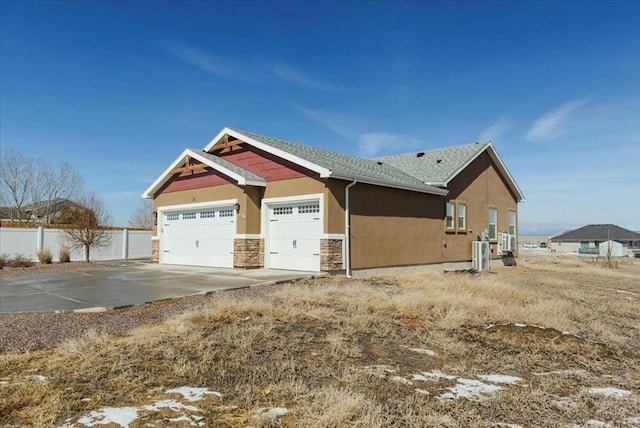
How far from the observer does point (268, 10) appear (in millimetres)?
13719

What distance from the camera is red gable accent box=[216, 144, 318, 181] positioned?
557 inches

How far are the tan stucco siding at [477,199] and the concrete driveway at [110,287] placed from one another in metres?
8.58

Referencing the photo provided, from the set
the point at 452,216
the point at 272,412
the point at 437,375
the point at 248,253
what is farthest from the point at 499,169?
the point at 272,412

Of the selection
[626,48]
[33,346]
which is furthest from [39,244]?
[626,48]

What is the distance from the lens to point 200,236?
1680 centimetres

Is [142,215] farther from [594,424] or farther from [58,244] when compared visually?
[594,424]

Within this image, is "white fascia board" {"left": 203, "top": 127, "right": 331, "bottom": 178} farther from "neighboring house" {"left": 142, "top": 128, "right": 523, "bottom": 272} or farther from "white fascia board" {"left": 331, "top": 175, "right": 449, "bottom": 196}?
"white fascia board" {"left": 331, "top": 175, "right": 449, "bottom": 196}

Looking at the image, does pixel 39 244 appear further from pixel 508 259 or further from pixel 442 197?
pixel 508 259

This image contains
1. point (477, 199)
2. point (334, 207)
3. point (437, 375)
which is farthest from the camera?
point (477, 199)

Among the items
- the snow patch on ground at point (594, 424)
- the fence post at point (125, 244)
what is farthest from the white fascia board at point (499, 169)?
the fence post at point (125, 244)

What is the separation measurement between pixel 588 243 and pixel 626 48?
60.9 metres

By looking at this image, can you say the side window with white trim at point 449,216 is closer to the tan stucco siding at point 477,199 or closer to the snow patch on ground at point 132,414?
the tan stucco siding at point 477,199

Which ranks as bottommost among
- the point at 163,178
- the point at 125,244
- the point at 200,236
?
the point at 125,244

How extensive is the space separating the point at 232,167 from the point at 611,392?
13.3m
